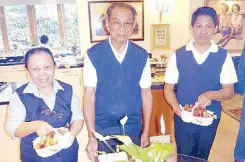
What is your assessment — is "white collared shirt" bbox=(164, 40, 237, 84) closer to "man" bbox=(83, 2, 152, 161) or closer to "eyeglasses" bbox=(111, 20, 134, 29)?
"man" bbox=(83, 2, 152, 161)

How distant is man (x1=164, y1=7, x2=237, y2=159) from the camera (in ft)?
5.66

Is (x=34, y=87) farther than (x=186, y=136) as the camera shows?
No

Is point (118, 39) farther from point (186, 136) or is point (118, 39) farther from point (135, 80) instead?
point (186, 136)

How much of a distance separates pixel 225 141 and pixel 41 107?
2.43 meters

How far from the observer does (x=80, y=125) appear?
1587 millimetres

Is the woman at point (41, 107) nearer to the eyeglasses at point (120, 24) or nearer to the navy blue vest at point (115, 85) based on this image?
the navy blue vest at point (115, 85)

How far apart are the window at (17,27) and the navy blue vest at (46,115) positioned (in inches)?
165

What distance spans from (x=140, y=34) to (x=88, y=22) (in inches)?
31.6

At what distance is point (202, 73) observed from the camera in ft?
5.79

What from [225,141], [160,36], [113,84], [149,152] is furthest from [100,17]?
[149,152]

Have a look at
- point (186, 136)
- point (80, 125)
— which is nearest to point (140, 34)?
point (186, 136)

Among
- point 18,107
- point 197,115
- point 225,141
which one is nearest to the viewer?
point 18,107

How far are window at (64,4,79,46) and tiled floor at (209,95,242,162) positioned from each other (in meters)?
3.07

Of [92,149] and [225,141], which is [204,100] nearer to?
[92,149]
